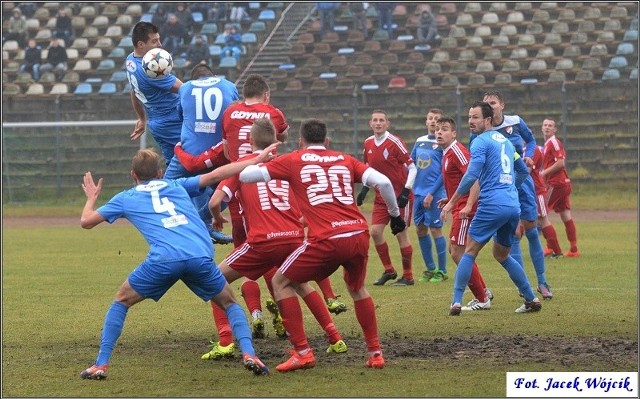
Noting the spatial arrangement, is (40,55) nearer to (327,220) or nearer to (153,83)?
(153,83)

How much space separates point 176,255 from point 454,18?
27.3 m

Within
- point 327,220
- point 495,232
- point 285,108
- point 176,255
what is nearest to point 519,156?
point 495,232

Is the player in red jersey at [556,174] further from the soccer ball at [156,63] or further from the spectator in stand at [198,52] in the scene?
the spectator in stand at [198,52]

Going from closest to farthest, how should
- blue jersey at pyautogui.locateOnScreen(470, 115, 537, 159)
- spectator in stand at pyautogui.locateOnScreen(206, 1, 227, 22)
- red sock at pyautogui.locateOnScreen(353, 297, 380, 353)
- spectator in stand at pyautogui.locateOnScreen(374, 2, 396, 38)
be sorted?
red sock at pyautogui.locateOnScreen(353, 297, 380, 353) → blue jersey at pyautogui.locateOnScreen(470, 115, 537, 159) → spectator in stand at pyautogui.locateOnScreen(374, 2, 396, 38) → spectator in stand at pyautogui.locateOnScreen(206, 1, 227, 22)

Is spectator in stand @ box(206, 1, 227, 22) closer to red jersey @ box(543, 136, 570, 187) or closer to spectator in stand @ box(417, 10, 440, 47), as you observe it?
spectator in stand @ box(417, 10, 440, 47)

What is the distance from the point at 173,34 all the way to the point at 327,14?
16.1ft

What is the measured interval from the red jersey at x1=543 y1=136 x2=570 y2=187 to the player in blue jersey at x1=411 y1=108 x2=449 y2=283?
11.5ft

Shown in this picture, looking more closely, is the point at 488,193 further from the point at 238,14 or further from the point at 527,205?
the point at 238,14

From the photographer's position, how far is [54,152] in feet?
97.5

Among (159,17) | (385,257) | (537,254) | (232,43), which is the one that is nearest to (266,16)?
(232,43)

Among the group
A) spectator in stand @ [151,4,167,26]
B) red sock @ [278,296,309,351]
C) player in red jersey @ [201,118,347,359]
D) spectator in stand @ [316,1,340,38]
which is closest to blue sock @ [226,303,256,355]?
red sock @ [278,296,309,351]

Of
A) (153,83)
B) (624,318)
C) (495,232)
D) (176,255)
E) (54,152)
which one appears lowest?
(54,152)

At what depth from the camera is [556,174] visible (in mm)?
18688

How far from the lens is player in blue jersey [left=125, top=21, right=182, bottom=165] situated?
419 inches
